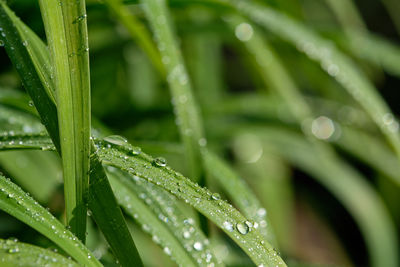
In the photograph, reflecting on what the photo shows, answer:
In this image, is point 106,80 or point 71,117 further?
point 106,80

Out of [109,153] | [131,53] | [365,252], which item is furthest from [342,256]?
[109,153]

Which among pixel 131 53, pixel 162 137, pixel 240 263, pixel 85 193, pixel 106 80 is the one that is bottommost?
pixel 85 193

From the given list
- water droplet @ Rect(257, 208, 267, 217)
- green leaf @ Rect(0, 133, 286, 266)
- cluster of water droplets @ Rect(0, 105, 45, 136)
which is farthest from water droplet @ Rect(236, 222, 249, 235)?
cluster of water droplets @ Rect(0, 105, 45, 136)

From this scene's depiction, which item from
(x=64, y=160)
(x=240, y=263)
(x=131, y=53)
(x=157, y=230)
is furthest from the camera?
(x=131, y=53)

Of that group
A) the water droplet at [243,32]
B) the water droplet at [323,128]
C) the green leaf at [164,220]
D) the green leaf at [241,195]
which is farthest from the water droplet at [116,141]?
the water droplet at [323,128]

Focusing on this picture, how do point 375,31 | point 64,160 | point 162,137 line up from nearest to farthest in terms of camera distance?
1. point 64,160
2. point 162,137
3. point 375,31

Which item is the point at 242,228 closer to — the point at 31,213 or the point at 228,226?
the point at 228,226

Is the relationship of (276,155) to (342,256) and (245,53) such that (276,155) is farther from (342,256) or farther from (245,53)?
(342,256)
